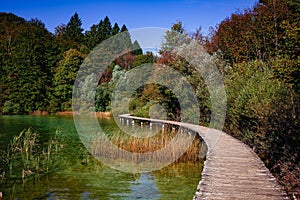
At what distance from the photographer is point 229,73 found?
639 inches

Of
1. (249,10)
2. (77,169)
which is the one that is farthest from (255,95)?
(249,10)

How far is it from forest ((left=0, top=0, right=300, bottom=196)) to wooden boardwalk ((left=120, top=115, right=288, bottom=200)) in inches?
19.0

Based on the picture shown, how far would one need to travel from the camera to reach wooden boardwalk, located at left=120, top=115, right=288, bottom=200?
4695mm

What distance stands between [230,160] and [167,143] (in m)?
4.52

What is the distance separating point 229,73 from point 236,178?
11027mm

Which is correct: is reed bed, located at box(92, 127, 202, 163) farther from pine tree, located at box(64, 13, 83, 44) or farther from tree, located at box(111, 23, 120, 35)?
tree, located at box(111, 23, 120, 35)

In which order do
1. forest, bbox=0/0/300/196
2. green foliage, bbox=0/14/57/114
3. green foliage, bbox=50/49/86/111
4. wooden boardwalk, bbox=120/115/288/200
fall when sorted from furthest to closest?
green foliage, bbox=50/49/86/111, green foliage, bbox=0/14/57/114, forest, bbox=0/0/300/196, wooden boardwalk, bbox=120/115/288/200

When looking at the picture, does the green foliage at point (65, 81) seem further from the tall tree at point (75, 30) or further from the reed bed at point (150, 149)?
the reed bed at point (150, 149)

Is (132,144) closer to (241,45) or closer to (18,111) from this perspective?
(241,45)

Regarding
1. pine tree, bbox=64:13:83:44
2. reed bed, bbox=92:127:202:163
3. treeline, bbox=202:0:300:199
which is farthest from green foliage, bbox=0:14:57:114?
treeline, bbox=202:0:300:199

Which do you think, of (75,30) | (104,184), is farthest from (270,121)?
(75,30)

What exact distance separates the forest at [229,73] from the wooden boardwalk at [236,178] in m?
0.48

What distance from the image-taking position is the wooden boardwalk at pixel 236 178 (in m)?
4.70

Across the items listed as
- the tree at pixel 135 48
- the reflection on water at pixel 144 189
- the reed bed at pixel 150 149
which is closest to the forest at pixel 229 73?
the tree at pixel 135 48
